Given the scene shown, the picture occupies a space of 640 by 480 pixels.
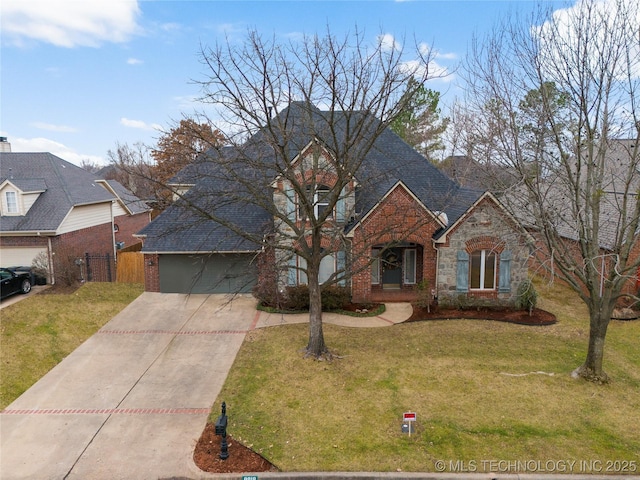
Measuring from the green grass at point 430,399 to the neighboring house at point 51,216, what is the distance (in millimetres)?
11431

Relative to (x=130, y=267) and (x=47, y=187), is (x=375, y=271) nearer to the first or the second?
(x=130, y=267)

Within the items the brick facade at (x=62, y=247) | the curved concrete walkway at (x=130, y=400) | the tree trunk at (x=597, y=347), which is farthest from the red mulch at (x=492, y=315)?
the brick facade at (x=62, y=247)

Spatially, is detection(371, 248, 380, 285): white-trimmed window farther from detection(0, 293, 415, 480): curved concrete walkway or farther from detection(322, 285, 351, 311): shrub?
detection(0, 293, 415, 480): curved concrete walkway

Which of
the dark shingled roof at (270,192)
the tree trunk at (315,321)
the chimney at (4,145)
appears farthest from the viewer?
the chimney at (4,145)

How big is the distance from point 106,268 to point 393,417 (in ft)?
58.3

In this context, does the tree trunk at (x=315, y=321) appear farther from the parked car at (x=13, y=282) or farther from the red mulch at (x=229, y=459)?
the parked car at (x=13, y=282)

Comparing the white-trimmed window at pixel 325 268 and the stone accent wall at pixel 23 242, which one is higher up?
the stone accent wall at pixel 23 242

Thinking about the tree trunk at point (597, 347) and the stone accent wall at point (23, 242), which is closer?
the tree trunk at point (597, 347)

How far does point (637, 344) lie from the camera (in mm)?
13273

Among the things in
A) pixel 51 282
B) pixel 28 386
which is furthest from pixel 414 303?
pixel 51 282

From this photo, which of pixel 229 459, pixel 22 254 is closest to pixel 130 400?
pixel 229 459

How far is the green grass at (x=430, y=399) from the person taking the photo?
781 cm

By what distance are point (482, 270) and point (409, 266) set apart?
130 inches

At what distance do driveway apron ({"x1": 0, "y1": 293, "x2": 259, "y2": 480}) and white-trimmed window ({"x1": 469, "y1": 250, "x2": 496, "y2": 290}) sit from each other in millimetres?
9036
